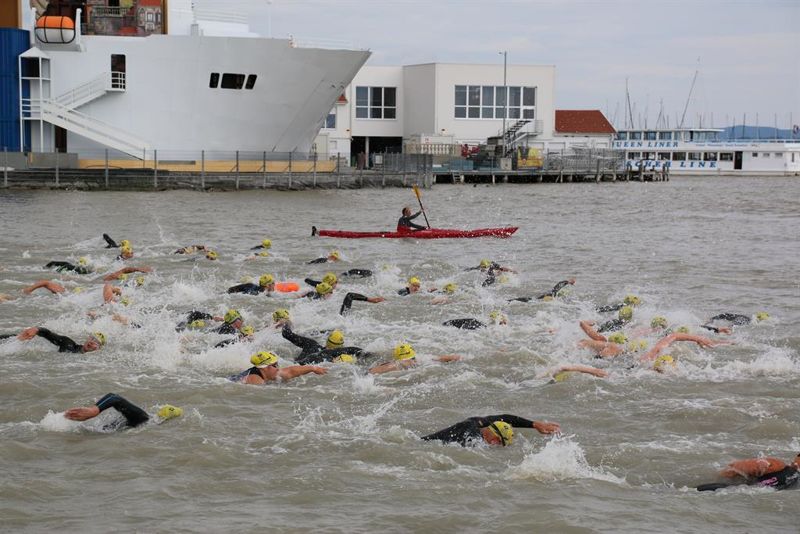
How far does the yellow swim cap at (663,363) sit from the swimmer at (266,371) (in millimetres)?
4330

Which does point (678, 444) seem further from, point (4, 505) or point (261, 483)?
point (4, 505)

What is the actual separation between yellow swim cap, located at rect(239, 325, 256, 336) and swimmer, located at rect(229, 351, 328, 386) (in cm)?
184

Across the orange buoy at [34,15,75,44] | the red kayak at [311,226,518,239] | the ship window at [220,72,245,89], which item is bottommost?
the red kayak at [311,226,518,239]

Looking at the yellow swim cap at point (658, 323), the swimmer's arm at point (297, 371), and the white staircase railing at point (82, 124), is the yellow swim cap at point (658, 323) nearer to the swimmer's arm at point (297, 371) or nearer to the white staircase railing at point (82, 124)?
the swimmer's arm at point (297, 371)

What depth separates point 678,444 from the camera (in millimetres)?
10727

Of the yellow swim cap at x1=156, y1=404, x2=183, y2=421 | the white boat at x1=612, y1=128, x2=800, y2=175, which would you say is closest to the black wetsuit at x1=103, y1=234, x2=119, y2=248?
the yellow swim cap at x1=156, y1=404, x2=183, y2=421

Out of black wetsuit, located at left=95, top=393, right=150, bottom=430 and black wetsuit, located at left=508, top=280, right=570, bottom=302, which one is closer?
black wetsuit, located at left=95, top=393, right=150, bottom=430

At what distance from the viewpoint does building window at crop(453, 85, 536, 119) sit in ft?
227

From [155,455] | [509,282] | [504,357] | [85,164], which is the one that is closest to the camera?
[155,455]

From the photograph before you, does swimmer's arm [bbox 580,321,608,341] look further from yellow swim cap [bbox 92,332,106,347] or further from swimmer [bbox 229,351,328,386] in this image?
yellow swim cap [bbox 92,332,106,347]

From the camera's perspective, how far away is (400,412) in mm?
11883

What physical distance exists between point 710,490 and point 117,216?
28453 mm

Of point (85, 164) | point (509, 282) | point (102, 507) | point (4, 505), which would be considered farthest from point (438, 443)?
point (85, 164)

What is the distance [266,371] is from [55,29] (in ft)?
123
